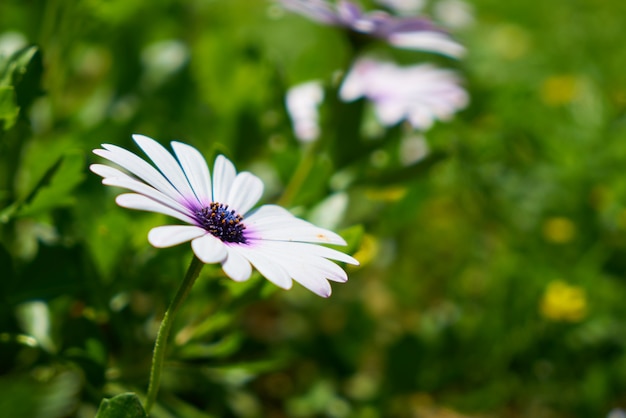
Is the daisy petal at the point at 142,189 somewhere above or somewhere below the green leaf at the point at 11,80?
below

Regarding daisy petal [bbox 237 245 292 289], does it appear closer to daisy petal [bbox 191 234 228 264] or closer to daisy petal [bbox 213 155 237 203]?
daisy petal [bbox 191 234 228 264]

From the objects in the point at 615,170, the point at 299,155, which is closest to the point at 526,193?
the point at 615,170

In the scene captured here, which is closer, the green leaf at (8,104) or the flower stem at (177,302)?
the flower stem at (177,302)

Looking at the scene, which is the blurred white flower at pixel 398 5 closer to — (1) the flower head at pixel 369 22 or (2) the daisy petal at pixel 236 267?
(1) the flower head at pixel 369 22

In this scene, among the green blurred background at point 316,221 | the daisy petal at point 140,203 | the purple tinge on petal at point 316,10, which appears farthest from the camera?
the purple tinge on petal at point 316,10

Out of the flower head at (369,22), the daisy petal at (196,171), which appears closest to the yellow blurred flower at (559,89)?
the flower head at (369,22)

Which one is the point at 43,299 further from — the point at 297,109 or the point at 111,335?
the point at 297,109
